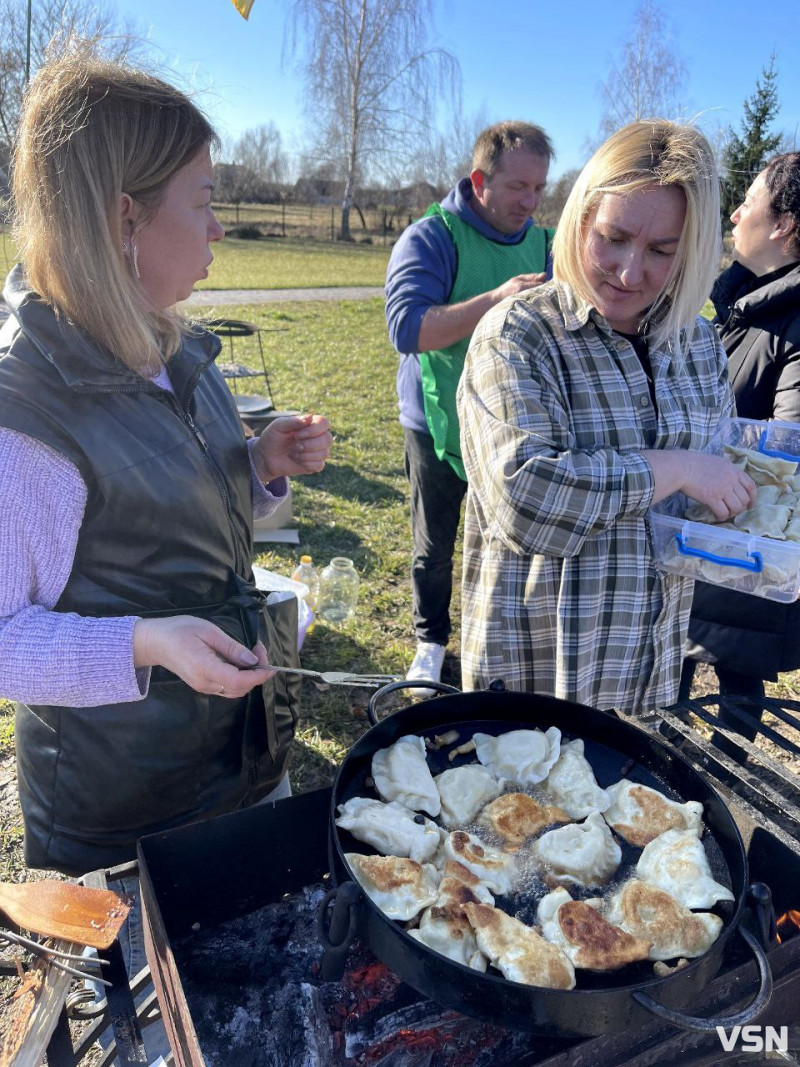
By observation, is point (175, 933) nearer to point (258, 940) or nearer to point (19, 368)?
point (258, 940)

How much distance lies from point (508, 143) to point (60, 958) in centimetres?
325

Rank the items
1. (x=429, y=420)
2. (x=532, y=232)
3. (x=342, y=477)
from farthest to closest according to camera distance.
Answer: (x=342, y=477)
(x=532, y=232)
(x=429, y=420)

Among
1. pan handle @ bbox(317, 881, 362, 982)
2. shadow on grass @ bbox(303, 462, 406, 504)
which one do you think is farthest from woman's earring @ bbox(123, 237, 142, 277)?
A: shadow on grass @ bbox(303, 462, 406, 504)

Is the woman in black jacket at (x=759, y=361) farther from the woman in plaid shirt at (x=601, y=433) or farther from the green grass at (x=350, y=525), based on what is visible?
the green grass at (x=350, y=525)

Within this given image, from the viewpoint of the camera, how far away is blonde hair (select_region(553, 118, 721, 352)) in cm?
165

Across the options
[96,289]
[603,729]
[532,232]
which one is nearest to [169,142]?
[96,289]

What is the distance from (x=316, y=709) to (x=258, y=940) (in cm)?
190

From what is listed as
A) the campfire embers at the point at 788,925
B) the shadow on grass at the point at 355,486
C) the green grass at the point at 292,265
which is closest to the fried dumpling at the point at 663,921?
the campfire embers at the point at 788,925

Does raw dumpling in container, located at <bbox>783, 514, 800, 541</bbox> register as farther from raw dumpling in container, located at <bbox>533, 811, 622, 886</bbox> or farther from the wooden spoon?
the wooden spoon

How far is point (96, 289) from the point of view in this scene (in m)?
1.29

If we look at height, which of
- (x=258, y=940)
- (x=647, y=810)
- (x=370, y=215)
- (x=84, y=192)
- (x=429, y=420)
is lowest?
(x=258, y=940)

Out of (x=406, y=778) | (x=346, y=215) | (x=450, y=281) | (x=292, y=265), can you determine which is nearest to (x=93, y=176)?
(x=406, y=778)

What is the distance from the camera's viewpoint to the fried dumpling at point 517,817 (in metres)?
1.40

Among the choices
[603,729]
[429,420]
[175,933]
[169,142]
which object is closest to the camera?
[169,142]
